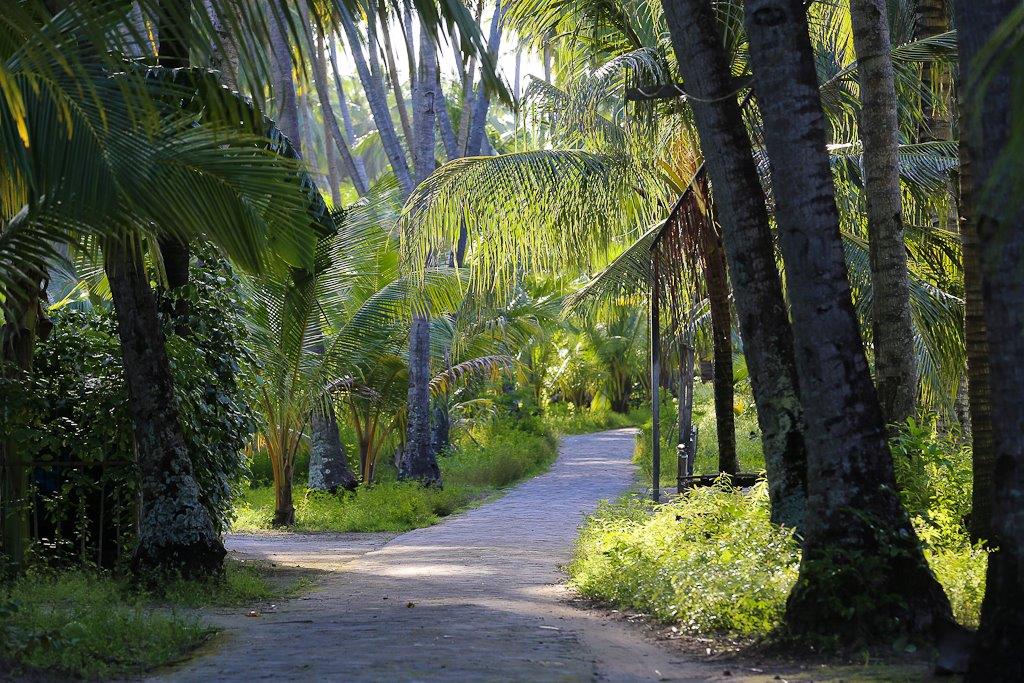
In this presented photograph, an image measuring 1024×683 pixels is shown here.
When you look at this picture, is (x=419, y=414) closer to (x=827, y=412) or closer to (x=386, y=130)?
(x=386, y=130)

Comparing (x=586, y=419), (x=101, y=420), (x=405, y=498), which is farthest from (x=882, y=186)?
(x=586, y=419)

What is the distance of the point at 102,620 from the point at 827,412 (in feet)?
14.1

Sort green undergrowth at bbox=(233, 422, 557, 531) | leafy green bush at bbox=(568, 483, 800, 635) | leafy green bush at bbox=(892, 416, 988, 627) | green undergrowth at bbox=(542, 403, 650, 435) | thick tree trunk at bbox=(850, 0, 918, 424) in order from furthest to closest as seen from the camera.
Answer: green undergrowth at bbox=(542, 403, 650, 435), green undergrowth at bbox=(233, 422, 557, 531), thick tree trunk at bbox=(850, 0, 918, 424), leafy green bush at bbox=(892, 416, 988, 627), leafy green bush at bbox=(568, 483, 800, 635)

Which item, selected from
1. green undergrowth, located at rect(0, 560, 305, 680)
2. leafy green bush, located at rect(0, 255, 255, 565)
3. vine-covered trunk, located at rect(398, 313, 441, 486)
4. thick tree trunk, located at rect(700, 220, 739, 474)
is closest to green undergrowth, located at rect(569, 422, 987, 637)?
thick tree trunk, located at rect(700, 220, 739, 474)

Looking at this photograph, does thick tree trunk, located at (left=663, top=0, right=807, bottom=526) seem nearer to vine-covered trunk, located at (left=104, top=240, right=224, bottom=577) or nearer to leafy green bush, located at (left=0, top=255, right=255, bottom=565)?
vine-covered trunk, located at (left=104, top=240, right=224, bottom=577)

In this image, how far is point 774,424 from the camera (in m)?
7.56

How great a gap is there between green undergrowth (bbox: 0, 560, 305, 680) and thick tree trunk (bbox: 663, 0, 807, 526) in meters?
3.82

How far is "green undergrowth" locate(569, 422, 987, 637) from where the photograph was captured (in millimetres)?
6961

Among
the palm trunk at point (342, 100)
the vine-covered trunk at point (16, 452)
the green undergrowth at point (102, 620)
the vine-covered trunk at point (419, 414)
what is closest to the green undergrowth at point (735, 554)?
the green undergrowth at point (102, 620)

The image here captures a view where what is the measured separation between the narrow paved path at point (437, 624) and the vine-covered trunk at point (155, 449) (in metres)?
0.93

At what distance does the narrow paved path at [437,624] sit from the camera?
5902mm

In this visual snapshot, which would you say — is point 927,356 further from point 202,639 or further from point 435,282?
point 202,639

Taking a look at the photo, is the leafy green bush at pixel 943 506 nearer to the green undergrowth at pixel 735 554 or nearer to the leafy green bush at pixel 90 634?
the green undergrowth at pixel 735 554

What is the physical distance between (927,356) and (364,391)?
9.33 meters
